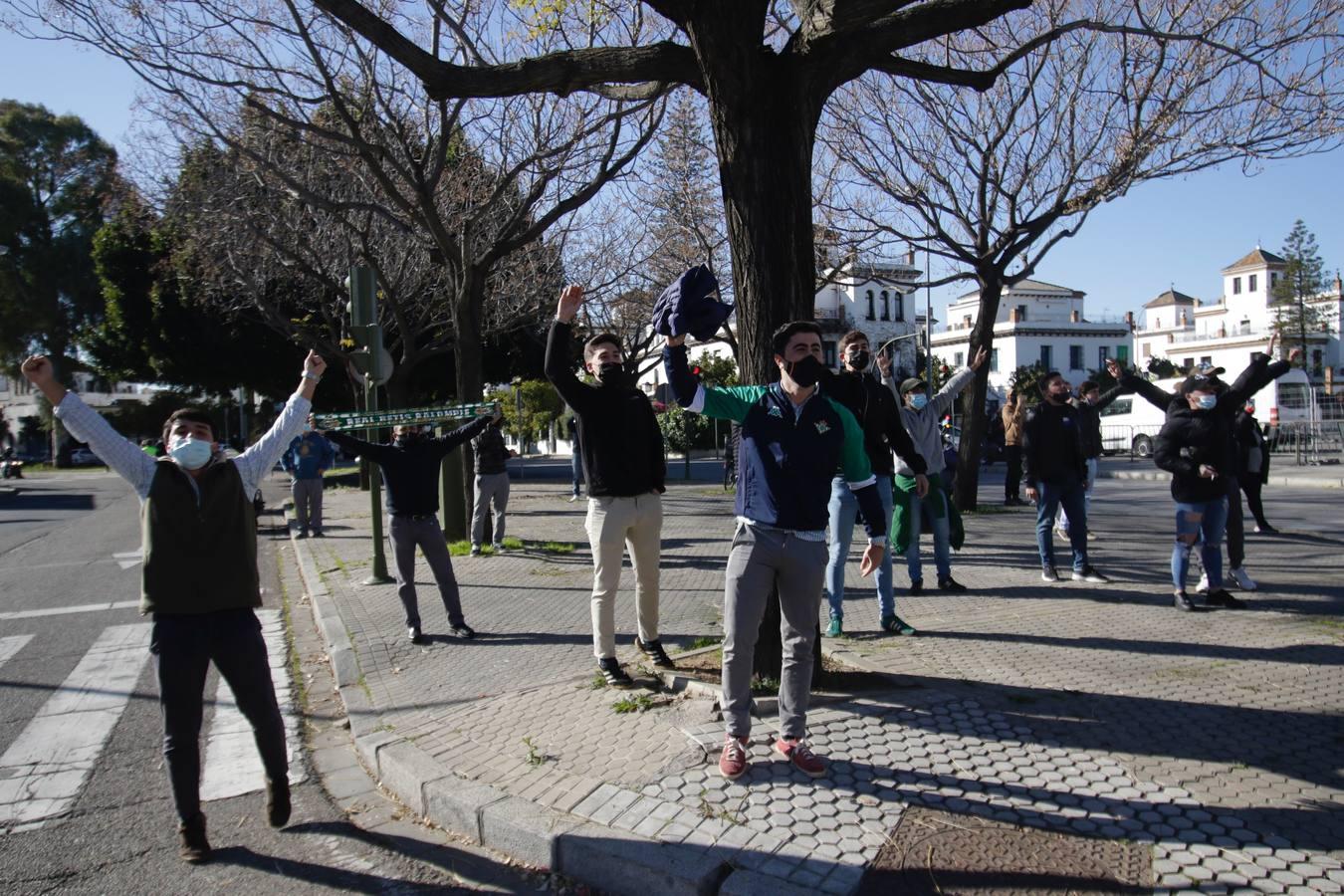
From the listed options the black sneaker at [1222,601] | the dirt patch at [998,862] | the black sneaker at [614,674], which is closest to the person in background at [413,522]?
the black sneaker at [614,674]

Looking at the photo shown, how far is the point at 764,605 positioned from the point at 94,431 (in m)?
2.92

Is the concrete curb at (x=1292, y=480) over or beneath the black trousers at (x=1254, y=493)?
beneath

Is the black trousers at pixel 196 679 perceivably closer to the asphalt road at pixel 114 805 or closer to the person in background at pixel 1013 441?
the asphalt road at pixel 114 805

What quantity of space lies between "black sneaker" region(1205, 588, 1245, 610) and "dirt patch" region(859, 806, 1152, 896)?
15.0ft

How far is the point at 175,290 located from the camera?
99.5 feet

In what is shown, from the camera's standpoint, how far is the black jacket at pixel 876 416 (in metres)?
5.35

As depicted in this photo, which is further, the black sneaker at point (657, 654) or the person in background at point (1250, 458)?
the person in background at point (1250, 458)

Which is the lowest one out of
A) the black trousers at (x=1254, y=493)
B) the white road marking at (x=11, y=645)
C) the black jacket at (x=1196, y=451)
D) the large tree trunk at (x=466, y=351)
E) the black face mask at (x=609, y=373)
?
the white road marking at (x=11, y=645)

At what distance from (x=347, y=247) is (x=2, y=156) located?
146 feet

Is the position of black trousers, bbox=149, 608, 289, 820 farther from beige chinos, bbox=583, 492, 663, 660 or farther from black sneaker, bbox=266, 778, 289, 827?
beige chinos, bbox=583, 492, 663, 660

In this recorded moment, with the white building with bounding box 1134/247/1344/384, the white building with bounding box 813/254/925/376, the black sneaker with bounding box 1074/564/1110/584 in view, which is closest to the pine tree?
the white building with bounding box 1134/247/1344/384

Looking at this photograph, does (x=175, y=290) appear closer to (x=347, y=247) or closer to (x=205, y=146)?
(x=347, y=247)

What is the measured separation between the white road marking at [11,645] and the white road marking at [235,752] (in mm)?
2393

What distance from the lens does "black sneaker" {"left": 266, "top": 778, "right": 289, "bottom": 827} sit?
4.16 meters
